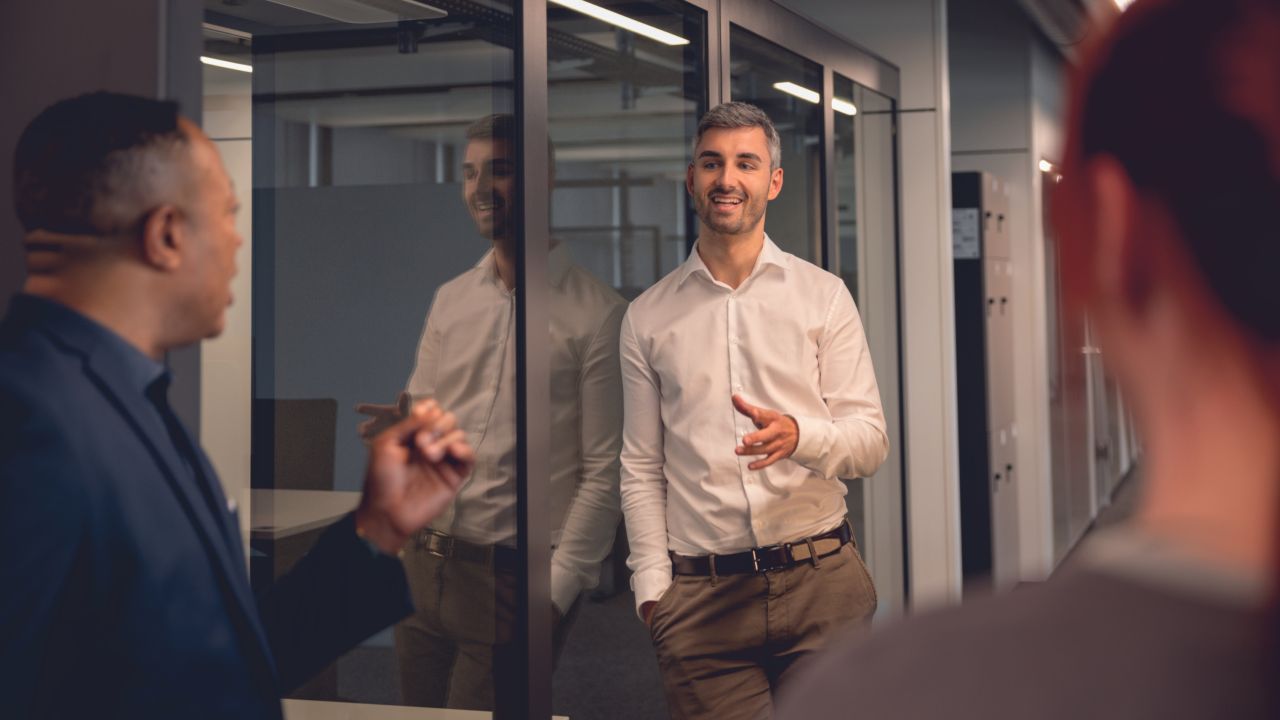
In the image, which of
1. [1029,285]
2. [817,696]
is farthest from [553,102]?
[1029,285]

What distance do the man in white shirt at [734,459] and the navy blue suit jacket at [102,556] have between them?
171 centimetres

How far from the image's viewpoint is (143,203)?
48.1 inches

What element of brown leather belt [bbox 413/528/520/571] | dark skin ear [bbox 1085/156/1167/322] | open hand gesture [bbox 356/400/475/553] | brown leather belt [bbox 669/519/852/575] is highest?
dark skin ear [bbox 1085/156/1167/322]

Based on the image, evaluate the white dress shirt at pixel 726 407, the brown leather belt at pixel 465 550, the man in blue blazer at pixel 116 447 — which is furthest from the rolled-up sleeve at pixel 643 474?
the man in blue blazer at pixel 116 447

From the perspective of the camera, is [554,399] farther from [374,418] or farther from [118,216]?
[118,216]

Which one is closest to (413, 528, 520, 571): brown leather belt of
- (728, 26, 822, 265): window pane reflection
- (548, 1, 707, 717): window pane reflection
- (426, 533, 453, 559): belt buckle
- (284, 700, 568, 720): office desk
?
(426, 533, 453, 559): belt buckle

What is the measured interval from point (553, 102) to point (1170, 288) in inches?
88.7

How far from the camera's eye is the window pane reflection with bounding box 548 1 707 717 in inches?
109

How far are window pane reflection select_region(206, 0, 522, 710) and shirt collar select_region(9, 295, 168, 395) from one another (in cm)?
71

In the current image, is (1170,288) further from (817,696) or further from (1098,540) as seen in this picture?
(817,696)

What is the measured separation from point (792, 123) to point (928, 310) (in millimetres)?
1515

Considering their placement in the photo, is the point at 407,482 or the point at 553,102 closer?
the point at 407,482

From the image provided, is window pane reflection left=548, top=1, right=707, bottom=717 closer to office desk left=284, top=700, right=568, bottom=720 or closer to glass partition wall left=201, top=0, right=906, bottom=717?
glass partition wall left=201, top=0, right=906, bottom=717

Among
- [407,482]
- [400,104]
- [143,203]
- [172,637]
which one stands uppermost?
[400,104]
